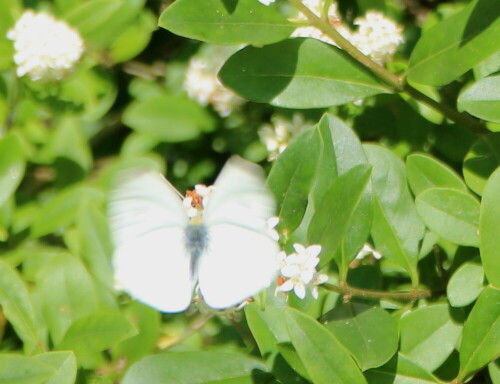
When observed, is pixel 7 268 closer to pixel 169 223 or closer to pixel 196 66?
pixel 169 223

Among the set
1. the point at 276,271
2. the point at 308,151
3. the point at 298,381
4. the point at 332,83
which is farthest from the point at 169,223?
→ the point at 332,83

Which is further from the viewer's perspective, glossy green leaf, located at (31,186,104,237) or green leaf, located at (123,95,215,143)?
green leaf, located at (123,95,215,143)

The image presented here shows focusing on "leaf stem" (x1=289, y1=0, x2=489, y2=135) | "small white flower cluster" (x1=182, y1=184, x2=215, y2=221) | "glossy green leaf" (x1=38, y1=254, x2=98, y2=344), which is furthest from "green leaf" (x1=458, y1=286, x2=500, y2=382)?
"glossy green leaf" (x1=38, y1=254, x2=98, y2=344)

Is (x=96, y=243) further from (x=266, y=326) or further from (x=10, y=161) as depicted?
(x=266, y=326)

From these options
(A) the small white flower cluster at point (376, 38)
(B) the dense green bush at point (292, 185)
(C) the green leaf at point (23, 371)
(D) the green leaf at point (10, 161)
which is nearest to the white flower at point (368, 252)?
(B) the dense green bush at point (292, 185)

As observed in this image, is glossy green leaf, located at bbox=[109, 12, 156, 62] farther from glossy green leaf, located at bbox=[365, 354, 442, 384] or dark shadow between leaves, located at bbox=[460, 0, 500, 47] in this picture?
glossy green leaf, located at bbox=[365, 354, 442, 384]
